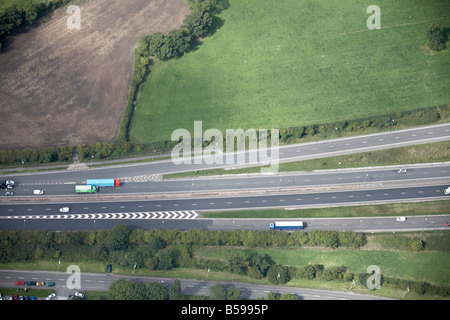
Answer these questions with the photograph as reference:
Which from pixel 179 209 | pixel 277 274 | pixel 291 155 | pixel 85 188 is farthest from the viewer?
pixel 291 155

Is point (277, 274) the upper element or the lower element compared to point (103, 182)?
lower

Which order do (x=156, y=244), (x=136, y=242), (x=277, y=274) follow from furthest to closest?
1. (x=136, y=242)
2. (x=156, y=244)
3. (x=277, y=274)

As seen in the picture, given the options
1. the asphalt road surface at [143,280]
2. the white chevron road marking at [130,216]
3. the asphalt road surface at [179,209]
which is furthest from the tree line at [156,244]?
the white chevron road marking at [130,216]

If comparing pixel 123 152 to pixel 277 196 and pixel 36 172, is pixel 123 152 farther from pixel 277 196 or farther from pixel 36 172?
pixel 277 196

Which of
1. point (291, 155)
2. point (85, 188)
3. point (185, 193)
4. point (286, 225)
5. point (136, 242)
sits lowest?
point (136, 242)

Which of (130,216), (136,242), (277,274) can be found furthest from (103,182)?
(277,274)

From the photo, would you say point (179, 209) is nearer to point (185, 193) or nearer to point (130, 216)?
point (185, 193)

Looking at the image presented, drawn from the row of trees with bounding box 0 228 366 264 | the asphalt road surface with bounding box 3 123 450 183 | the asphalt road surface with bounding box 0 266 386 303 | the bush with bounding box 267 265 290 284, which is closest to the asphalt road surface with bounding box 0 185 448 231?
the row of trees with bounding box 0 228 366 264

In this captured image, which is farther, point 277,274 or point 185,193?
point 185,193
